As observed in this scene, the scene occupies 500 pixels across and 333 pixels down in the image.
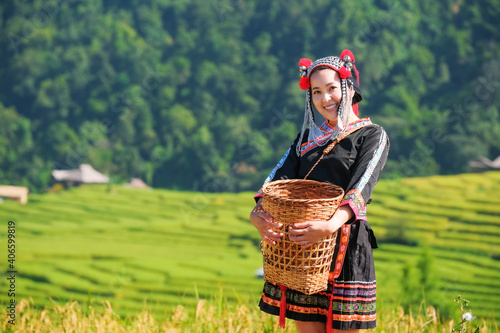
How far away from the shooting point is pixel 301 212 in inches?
86.4

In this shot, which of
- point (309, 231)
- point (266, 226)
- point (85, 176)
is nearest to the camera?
point (309, 231)

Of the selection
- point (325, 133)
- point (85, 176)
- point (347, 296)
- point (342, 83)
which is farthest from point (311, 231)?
point (85, 176)

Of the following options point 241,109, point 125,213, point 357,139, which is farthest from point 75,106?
point 357,139

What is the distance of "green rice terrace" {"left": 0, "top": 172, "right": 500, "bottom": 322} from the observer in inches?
605

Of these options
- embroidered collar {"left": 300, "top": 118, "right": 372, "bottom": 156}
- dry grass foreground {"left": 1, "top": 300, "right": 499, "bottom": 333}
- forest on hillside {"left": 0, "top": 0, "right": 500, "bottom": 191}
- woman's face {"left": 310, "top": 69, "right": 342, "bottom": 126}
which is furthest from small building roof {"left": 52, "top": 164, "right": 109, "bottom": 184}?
woman's face {"left": 310, "top": 69, "right": 342, "bottom": 126}

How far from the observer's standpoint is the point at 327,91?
250 cm

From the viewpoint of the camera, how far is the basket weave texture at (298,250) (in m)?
2.20

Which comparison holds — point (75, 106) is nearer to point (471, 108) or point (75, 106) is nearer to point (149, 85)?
point (149, 85)

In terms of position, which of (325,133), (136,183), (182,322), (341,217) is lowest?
(182,322)

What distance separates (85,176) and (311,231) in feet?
61.8

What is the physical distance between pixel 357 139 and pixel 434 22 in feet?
66.8

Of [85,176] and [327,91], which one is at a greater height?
[85,176]

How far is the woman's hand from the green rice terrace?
1186cm

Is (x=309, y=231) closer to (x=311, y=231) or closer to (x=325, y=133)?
(x=311, y=231)
